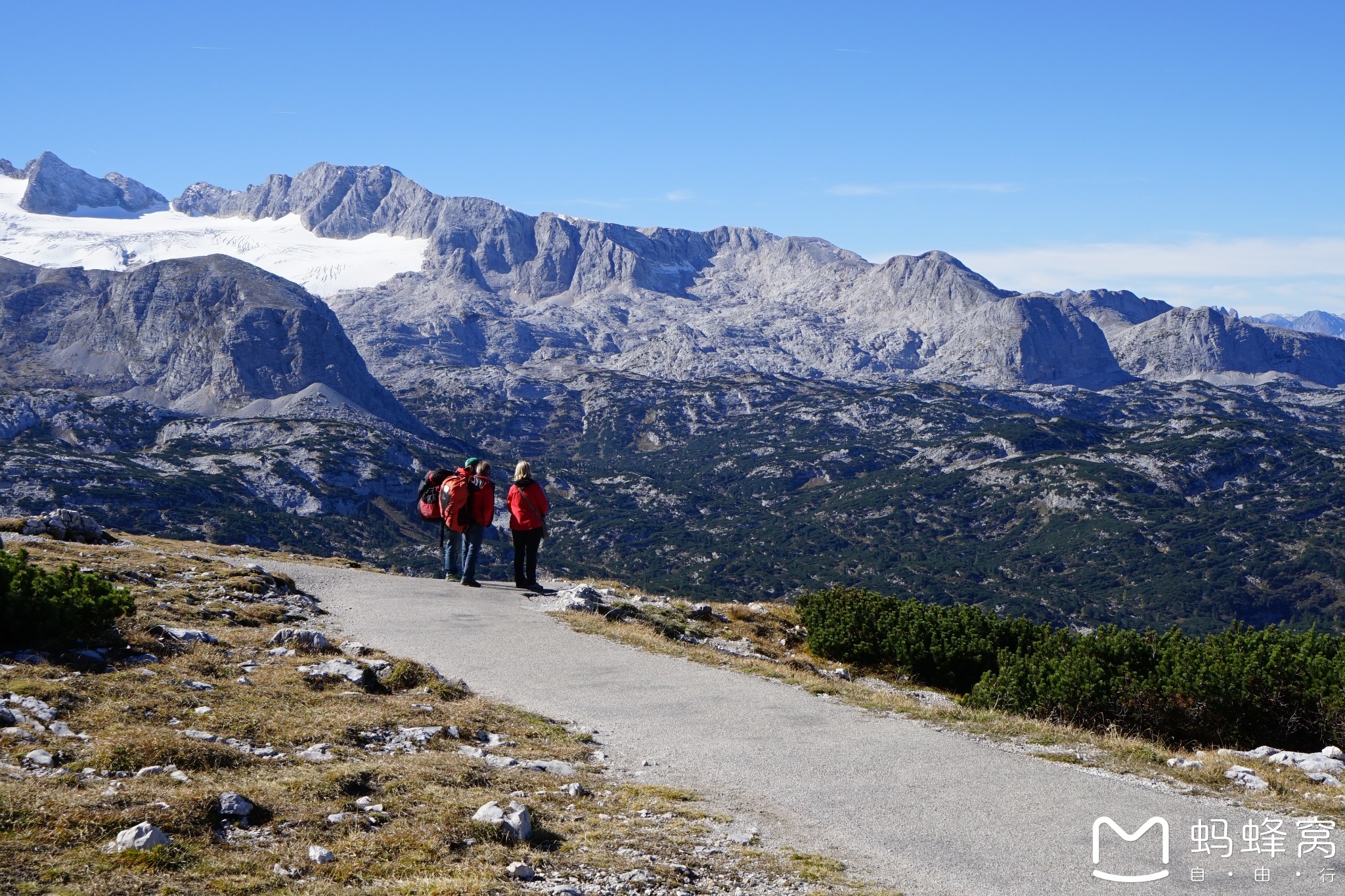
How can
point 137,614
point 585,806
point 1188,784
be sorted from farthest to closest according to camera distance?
point 137,614 < point 1188,784 < point 585,806

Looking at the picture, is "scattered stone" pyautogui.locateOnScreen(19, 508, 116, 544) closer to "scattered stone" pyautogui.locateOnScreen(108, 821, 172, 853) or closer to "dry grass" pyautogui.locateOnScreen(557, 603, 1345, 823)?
"dry grass" pyautogui.locateOnScreen(557, 603, 1345, 823)

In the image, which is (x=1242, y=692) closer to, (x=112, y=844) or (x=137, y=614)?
(x=112, y=844)

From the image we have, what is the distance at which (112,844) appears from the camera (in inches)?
353

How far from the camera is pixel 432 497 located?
31.4 m

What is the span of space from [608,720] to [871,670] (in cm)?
1140

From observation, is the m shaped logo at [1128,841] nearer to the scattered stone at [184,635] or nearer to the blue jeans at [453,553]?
the scattered stone at [184,635]

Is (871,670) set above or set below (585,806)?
below

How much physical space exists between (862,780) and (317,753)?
296 inches

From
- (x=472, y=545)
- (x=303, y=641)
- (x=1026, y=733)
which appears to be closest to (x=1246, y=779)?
(x=1026, y=733)

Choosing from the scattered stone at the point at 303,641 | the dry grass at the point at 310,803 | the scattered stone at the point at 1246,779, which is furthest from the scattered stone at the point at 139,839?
the scattered stone at the point at 1246,779

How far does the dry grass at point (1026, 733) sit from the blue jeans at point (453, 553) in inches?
296

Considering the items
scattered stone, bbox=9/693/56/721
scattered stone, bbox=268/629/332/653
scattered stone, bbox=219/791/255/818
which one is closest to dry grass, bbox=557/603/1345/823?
scattered stone, bbox=268/629/332/653

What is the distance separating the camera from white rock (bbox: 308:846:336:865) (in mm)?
9359

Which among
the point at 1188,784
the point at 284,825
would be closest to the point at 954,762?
the point at 1188,784
